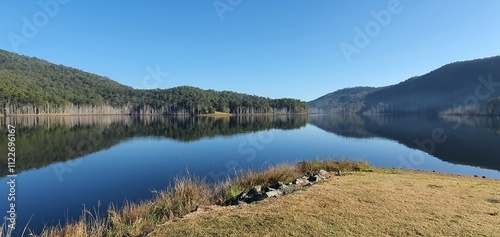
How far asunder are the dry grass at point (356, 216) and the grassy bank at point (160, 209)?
1.58 metres

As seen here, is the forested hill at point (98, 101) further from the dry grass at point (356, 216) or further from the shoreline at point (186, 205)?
the dry grass at point (356, 216)

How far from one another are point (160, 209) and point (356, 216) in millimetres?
7086

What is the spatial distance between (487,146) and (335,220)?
135 ft

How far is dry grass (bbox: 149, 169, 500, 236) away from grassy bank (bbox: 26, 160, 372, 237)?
5.19ft

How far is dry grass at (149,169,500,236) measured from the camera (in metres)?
6.95

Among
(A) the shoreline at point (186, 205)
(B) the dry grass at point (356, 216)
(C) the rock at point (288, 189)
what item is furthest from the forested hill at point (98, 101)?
(B) the dry grass at point (356, 216)

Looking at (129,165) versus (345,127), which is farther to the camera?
(345,127)

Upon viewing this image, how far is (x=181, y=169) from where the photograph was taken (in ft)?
74.8

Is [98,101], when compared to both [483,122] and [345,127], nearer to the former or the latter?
[345,127]

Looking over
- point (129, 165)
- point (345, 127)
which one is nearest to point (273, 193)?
point (129, 165)

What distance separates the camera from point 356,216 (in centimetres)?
786

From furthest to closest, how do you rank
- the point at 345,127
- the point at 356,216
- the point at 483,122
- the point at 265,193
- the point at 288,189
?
the point at 483,122, the point at 345,127, the point at 288,189, the point at 265,193, the point at 356,216

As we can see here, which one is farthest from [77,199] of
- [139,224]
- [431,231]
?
[431,231]

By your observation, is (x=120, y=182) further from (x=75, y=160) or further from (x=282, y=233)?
(x=282, y=233)
